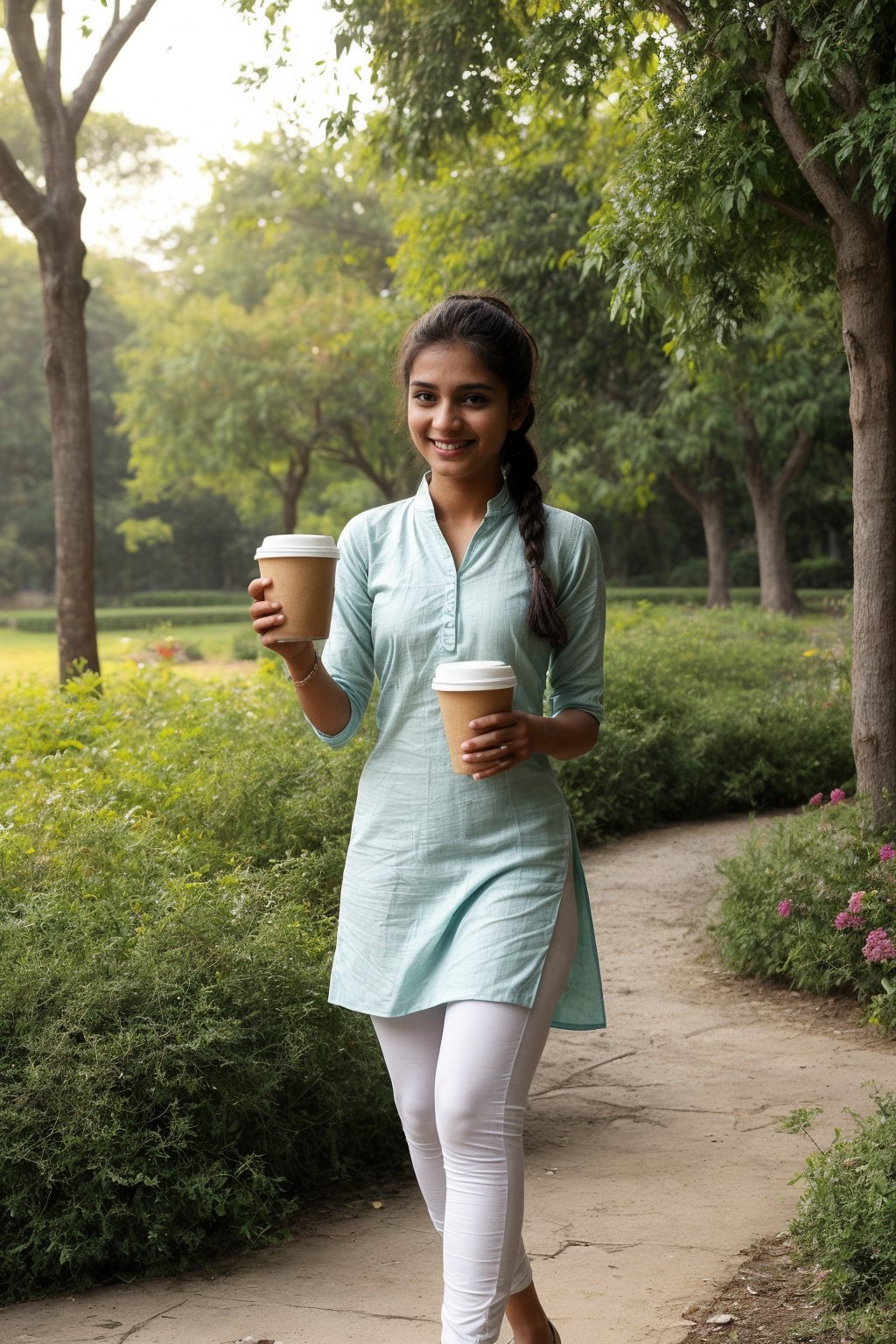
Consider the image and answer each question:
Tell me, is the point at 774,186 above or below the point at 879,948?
above

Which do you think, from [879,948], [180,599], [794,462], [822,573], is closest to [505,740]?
[879,948]

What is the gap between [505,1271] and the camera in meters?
2.37

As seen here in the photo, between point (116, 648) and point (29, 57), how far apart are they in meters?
22.4

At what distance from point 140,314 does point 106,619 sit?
38.2 ft

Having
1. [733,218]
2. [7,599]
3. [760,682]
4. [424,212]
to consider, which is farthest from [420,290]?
[7,599]

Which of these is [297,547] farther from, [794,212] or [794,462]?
[794,462]

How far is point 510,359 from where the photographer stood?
104 inches

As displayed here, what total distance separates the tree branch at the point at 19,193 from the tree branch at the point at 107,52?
586 mm

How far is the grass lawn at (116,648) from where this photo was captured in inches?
971

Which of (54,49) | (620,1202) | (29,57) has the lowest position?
(620,1202)

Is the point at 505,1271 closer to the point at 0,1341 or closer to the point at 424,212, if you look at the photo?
the point at 0,1341

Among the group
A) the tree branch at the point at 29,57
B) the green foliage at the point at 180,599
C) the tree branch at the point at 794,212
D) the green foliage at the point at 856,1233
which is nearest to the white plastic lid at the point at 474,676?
the green foliage at the point at 856,1233

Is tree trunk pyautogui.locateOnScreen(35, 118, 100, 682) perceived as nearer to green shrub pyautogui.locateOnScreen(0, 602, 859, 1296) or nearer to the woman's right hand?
green shrub pyautogui.locateOnScreen(0, 602, 859, 1296)

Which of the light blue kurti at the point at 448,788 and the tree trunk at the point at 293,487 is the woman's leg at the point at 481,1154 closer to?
the light blue kurti at the point at 448,788
